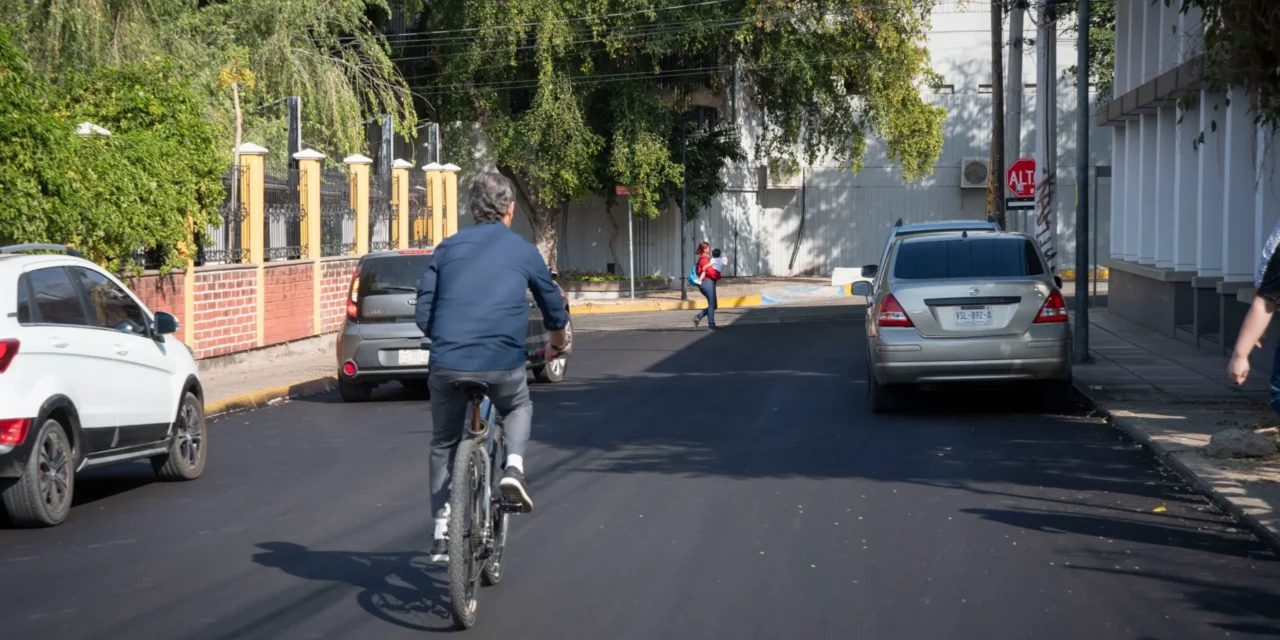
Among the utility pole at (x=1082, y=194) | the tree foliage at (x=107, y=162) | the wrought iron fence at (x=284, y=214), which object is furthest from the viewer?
the wrought iron fence at (x=284, y=214)

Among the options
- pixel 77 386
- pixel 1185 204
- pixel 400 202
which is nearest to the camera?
pixel 77 386

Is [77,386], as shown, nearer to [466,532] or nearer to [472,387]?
[472,387]

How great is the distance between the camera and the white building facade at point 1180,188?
1819 centimetres

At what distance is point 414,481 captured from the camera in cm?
1051

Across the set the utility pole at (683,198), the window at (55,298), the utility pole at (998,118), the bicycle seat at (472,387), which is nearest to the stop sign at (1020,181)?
the utility pole at (998,118)

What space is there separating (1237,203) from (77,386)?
14.5 metres

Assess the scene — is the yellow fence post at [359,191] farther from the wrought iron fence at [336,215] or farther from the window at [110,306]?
the window at [110,306]

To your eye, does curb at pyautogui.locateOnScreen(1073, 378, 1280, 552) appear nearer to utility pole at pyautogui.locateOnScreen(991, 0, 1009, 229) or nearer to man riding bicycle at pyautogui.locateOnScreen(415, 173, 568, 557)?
man riding bicycle at pyautogui.locateOnScreen(415, 173, 568, 557)

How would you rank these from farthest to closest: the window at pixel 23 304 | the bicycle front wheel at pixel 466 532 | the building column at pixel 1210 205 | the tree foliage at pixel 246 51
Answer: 1. the tree foliage at pixel 246 51
2. the building column at pixel 1210 205
3. the window at pixel 23 304
4. the bicycle front wheel at pixel 466 532

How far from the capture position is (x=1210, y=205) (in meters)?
20.1

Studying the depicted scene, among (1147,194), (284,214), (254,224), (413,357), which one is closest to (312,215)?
(284,214)

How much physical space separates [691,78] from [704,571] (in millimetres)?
33228

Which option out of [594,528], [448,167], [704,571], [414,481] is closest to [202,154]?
[414,481]

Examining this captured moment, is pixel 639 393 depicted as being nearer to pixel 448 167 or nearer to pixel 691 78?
pixel 448 167
